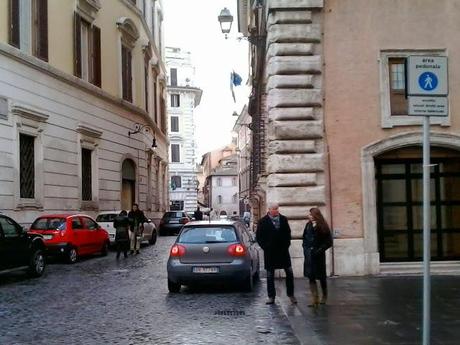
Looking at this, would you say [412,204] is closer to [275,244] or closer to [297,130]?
[297,130]

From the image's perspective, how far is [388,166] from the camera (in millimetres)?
15516

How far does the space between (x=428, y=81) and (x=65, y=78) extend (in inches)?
884

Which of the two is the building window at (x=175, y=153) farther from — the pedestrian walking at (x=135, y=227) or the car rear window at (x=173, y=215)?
the pedestrian walking at (x=135, y=227)

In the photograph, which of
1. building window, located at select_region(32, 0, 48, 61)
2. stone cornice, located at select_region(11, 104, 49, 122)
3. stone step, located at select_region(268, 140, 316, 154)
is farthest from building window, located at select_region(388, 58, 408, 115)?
building window, located at select_region(32, 0, 48, 61)

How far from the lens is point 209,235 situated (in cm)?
1369

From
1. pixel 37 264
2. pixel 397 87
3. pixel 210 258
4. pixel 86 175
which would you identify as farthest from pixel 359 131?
pixel 86 175

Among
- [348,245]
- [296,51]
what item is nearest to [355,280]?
[348,245]

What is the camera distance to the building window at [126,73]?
35406 mm

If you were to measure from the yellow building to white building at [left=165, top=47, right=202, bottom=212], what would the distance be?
39.2m

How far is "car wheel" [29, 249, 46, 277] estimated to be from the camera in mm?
16694

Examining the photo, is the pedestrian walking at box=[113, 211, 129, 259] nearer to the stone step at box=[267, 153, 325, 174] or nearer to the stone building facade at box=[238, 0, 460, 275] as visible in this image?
the stone building facade at box=[238, 0, 460, 275]

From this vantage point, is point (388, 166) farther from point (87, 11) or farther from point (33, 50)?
point (87, 11)

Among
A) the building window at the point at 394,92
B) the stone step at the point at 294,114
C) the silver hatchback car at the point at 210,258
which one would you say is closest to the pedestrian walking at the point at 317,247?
the silver hatchback car at the point at 210,258

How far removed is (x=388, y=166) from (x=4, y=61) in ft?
45.5
